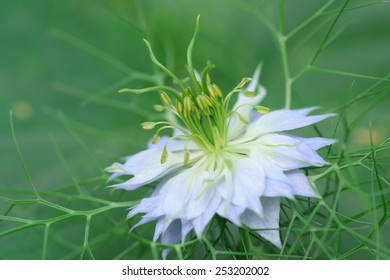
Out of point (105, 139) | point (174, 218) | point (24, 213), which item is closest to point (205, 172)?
point (174, 218)

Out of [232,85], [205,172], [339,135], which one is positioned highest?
[232,85]

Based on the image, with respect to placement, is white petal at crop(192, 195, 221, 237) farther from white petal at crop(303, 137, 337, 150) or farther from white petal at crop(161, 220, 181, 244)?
white petal at crop(303, 137, 337, 150)

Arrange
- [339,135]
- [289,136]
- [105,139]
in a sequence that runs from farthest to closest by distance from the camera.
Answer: [105,139] < [339,135] < [289,136]

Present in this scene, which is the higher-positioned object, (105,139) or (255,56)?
(255,56)

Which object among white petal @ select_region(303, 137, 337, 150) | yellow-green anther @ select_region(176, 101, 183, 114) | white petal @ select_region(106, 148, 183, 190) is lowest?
white petal @ select_region(303, 137, 337, 150)

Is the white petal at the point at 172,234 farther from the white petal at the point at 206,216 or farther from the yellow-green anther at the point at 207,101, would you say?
the yellow-green anther at the point at 207,101

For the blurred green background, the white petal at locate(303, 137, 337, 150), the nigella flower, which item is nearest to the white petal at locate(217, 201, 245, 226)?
the nigella flower

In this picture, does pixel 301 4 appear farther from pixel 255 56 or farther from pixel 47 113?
pixel 47 113
